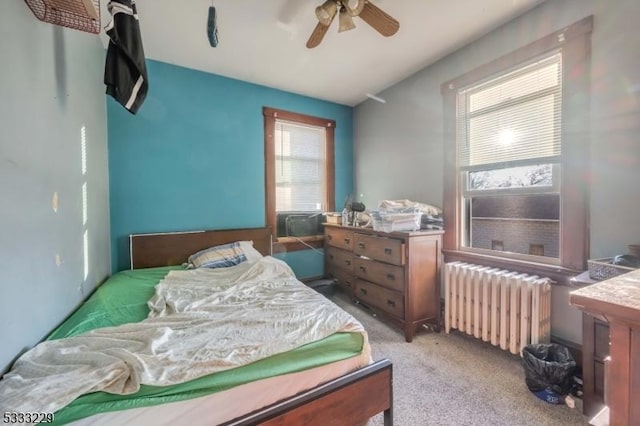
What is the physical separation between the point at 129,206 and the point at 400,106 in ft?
10.3

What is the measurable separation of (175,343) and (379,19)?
220 centimetres

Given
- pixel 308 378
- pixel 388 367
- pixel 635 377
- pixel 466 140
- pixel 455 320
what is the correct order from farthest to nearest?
pixel 466 140, pixel 455 320, pixel 388 367, pixel 308 378, pixel 635 377

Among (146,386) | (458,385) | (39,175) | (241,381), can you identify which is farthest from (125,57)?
(458,385)

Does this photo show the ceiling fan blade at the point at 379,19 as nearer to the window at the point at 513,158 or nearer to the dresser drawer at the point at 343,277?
the window at the point at 513,158

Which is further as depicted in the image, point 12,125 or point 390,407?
point 390,407

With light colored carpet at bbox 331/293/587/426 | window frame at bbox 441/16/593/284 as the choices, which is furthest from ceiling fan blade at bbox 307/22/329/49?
light colored carpet at bbox 331/293/587/426

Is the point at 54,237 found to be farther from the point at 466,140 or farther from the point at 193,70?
the point at 466,140

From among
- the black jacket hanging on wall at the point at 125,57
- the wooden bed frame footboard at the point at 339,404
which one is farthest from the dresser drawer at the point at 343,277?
the black jacket hanging on wall at the point at 125,57

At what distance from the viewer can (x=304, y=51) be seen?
246cm

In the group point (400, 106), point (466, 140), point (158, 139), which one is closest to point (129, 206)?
point (158, 139)

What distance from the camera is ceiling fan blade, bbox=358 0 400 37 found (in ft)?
5.39

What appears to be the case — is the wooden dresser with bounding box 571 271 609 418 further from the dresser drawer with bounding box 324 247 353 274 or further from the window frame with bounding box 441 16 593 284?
the dresser drawer with bounding box 324 247 353 274

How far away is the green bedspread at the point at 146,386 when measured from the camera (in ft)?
2.66

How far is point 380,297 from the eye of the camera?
2.53 m
